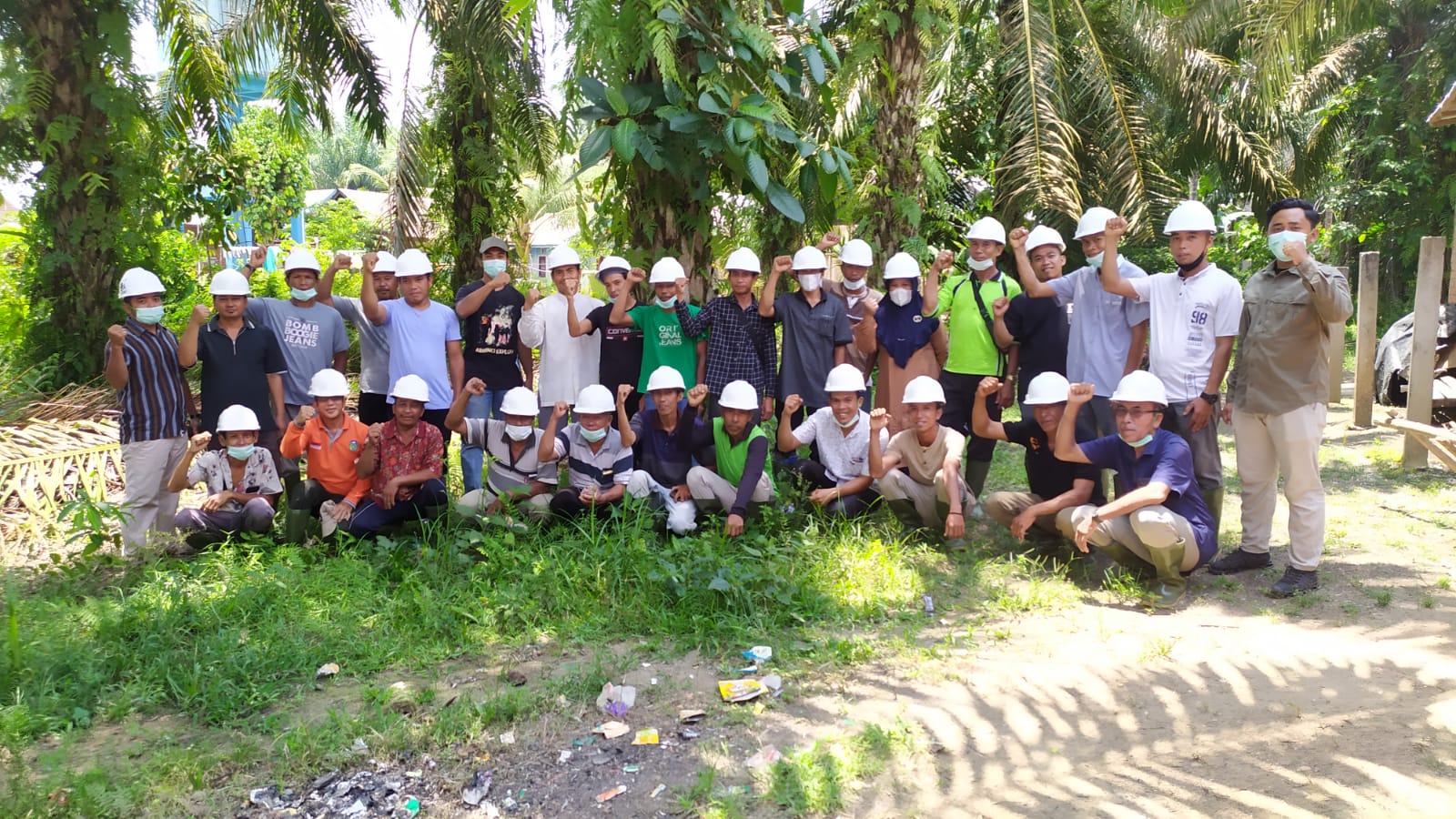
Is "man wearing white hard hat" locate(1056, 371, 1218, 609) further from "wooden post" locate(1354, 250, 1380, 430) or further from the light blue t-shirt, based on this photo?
"wooden post" locate(1354, 250, 1380, 430)

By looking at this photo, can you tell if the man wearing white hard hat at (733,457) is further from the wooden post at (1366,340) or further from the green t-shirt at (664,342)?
the wooden post at (1366,340)

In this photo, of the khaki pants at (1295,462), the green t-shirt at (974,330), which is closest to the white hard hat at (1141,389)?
the khaki pants at (1295,462)

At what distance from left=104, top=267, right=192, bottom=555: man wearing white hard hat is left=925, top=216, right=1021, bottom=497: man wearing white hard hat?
458 centimetres

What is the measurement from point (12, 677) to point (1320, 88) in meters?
22.4

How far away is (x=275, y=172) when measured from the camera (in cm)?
2495

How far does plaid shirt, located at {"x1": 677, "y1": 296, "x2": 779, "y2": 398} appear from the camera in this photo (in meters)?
6.64

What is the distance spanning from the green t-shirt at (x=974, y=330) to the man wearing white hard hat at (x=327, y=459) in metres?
3.63

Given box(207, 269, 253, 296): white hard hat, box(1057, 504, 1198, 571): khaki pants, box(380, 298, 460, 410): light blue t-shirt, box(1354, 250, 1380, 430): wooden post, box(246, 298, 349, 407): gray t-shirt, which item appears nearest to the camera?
box(1057, 504, 1198, 571): khaki pants

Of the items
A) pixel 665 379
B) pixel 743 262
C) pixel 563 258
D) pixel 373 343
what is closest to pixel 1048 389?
pixel 743 262

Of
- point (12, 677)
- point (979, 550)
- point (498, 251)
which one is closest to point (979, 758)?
point (979, 550)

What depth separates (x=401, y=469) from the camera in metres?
6.27

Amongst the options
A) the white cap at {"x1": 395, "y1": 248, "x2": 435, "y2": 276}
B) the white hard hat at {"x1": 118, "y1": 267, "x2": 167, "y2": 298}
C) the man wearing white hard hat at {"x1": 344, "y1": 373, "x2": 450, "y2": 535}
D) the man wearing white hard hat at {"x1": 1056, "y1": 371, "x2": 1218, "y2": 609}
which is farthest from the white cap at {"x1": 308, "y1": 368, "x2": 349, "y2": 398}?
the man wearing white hard hat at {"x1": 1056, "y1": 371, "x2": 1218, "y2": 609}

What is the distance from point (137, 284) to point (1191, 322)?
5.93 metres

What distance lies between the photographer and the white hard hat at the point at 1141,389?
554cm
